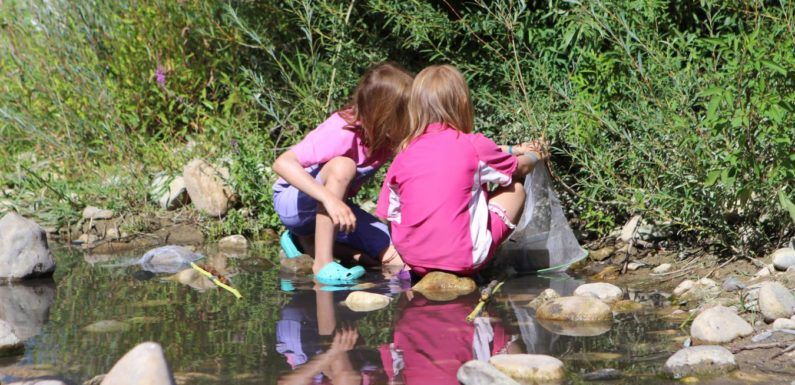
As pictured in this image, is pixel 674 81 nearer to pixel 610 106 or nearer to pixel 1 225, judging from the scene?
pixel 610 106

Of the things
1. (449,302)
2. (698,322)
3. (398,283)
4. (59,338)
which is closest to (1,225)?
(59,338)

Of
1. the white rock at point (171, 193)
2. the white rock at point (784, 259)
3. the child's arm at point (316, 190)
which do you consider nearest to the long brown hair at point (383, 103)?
the child's arm at point (316, 190)

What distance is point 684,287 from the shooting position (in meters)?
4.42

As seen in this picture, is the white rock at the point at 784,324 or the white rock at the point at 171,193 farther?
the white rock at the point at 171,193

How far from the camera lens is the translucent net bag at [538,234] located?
206 inches

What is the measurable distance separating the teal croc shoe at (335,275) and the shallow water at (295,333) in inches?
4.9

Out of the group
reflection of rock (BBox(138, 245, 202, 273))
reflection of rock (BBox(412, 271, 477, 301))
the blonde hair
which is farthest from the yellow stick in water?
the blonde hair

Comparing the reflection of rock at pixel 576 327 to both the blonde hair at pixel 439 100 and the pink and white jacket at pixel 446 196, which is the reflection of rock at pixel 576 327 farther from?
the blonde hair at pixel 439 100

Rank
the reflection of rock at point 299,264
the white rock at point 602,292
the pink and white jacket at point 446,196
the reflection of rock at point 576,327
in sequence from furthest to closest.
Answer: the reflection of rock at point 299,264 → the pink and white jacket at point 446,196 → the white rock at point 602,292 → the reflection of rock at point 576,327

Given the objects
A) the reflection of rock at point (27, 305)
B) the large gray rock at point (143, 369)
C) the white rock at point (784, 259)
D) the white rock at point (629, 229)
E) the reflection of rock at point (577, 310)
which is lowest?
the large gray rock at point (143, 369)

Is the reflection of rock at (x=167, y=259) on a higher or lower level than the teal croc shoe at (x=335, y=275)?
higher

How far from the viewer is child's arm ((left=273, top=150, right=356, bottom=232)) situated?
4.93 metres

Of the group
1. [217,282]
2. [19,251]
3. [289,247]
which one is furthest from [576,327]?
[19,251]

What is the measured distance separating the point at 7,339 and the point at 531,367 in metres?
1.88
